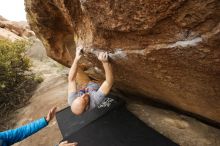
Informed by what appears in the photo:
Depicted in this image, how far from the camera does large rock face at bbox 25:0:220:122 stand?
2.38 meters

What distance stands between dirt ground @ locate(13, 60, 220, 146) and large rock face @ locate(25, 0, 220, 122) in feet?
1.10

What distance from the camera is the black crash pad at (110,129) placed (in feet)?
14.1

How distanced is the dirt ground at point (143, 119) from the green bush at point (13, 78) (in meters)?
0.48

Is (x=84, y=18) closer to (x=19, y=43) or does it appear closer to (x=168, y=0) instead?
(x=168, y=0)

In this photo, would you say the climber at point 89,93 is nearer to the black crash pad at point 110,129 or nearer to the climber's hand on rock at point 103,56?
the climber's hand on rock at point 103,56

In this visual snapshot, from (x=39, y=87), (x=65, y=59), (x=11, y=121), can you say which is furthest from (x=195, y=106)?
(x=39, y=87)

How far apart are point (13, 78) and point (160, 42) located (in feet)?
26.2

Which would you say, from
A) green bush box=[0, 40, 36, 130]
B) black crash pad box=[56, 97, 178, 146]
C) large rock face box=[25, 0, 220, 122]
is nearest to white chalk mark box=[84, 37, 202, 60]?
large rock face box=[25, 0, 220, 122]

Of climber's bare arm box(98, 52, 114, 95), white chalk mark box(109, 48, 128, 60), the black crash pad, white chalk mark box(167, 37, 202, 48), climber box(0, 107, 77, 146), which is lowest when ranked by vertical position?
the black crash pad

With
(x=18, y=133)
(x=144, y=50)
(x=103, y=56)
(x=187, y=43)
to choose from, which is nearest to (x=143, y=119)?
(x=103, y=56)

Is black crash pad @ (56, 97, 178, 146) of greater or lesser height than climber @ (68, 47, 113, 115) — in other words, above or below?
below

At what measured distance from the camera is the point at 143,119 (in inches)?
199

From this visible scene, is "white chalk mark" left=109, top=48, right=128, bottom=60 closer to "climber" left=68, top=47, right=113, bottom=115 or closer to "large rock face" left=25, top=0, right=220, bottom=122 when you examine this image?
"large rock face" left=25, top=0, right=220, bottom=122

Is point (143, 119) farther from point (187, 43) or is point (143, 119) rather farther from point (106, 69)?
point (187, 43)
